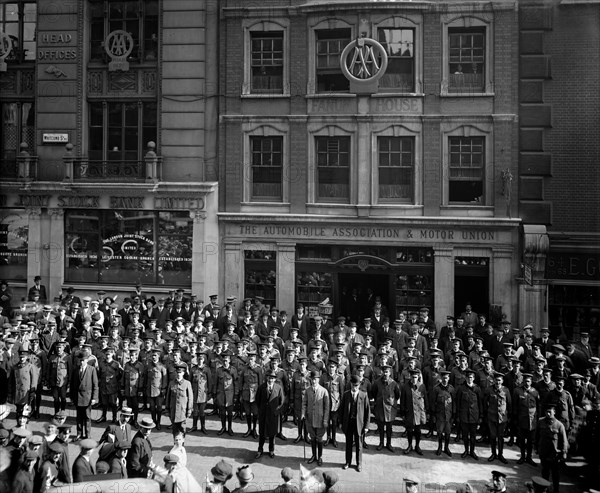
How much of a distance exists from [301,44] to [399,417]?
12845 millimetres

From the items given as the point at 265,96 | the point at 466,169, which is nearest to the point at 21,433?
the point at 265,96

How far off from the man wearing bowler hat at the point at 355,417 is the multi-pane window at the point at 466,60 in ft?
39.5

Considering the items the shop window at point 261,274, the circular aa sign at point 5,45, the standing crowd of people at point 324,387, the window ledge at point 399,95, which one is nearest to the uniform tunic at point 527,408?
the standing crowd of people at point 324,387

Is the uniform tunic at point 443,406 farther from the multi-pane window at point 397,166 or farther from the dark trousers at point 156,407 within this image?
the multi-pane window at point 397,166

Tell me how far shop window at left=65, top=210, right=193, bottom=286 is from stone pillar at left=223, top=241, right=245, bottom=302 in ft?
4.61

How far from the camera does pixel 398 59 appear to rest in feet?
64.2

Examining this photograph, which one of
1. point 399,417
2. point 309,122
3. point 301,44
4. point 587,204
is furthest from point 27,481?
Result: point 587,204

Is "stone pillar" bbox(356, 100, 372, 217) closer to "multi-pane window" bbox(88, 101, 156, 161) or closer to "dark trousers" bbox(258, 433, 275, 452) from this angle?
"multi-pane window" bbox(88, 101, 156, 161)

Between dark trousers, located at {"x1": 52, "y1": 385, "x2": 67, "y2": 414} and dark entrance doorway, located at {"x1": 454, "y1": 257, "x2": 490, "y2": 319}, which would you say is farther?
dark entrance doorway, located at {"x1": 454, "y1": 257, "x2": 490, "y2": 319}

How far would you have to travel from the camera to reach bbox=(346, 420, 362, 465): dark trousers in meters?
11.1

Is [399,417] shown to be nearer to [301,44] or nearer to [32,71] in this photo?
[301,44]

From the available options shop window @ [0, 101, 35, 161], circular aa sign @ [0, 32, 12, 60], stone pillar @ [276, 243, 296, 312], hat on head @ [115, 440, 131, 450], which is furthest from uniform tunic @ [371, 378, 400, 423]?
circular aa sign @ [0, 32, 12, 60]

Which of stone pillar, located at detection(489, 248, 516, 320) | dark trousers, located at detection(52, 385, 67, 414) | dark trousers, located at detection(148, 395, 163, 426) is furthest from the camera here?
stone pillar, located at detection(489, 248, 516, 320)

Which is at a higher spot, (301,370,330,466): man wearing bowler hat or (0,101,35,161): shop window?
(0,101,35,161): shop window
